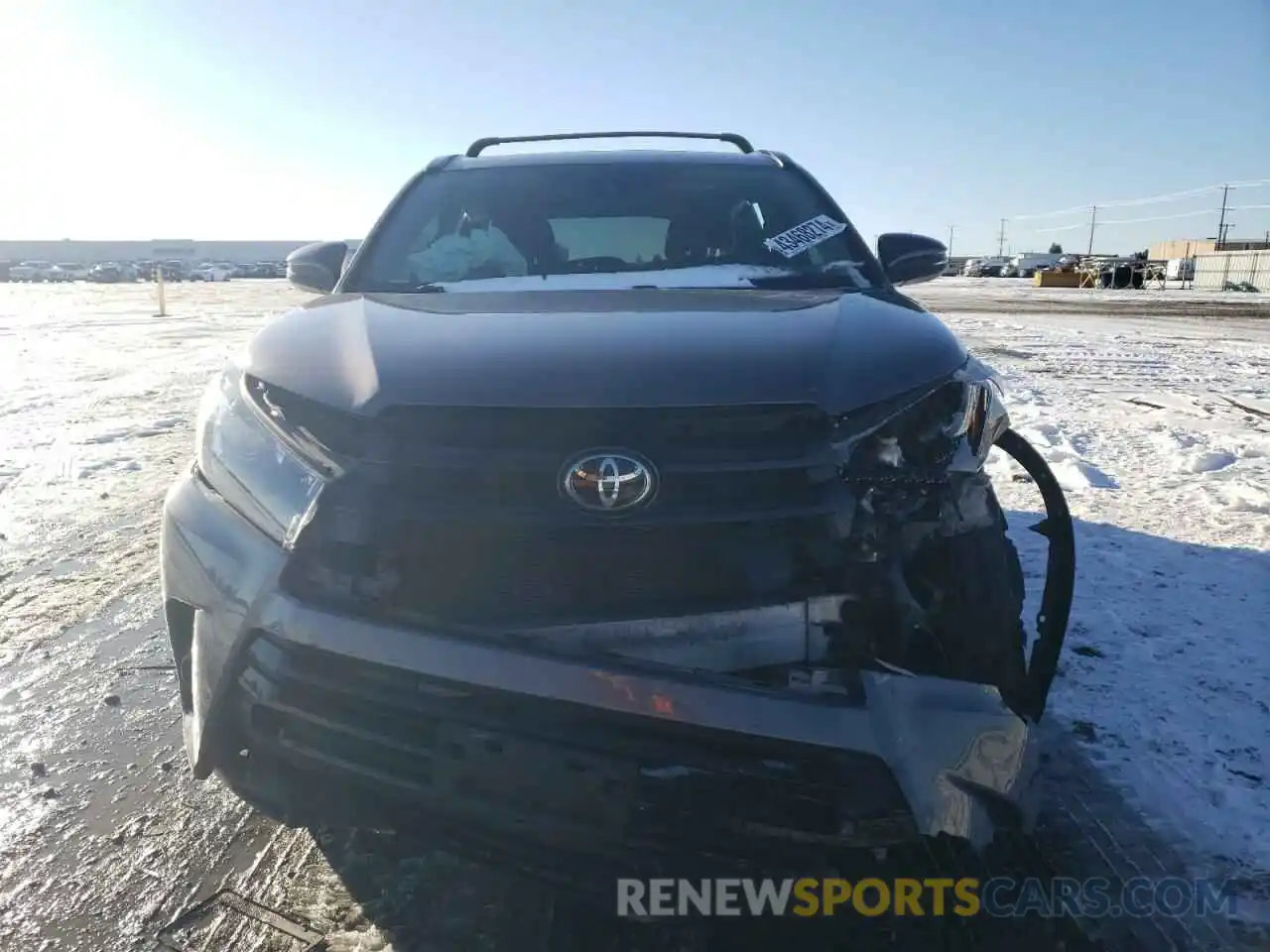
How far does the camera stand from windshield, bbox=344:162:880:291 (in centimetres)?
285

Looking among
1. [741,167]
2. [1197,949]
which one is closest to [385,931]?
[1197,949]

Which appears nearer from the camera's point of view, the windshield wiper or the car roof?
the windshield wiper

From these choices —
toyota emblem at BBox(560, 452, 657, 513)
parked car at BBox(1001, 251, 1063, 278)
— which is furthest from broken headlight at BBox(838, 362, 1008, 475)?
parked car at BBox(1001, 251, 1063, 278)

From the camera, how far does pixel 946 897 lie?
167 centimetres

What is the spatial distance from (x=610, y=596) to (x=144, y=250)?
14222 cm

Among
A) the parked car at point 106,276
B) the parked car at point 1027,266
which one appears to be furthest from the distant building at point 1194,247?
the parked car at point 106,276

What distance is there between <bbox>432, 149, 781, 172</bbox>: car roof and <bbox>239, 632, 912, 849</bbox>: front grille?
235 cm

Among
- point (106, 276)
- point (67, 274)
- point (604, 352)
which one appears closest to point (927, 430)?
point (604, 352)

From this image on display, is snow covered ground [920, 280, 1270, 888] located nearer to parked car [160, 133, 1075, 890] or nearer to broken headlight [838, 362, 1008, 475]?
parked car [160, 133, 1075, 890]

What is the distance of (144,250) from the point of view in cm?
12500

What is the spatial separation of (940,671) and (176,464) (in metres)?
5.43

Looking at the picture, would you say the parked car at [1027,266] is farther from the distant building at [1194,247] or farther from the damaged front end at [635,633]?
the damaged front end at [635,633]

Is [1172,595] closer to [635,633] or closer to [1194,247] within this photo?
[635,633]

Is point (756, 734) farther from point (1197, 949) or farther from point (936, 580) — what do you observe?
point (1197, 949)
